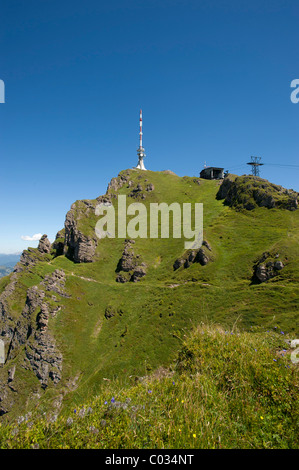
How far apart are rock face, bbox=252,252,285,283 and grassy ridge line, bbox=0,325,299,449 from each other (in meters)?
61.0

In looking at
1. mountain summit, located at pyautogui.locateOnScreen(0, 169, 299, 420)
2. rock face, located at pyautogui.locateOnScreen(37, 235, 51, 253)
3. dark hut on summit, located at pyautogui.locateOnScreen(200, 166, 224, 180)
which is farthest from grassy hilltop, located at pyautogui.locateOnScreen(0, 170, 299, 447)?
dark hut on summit, located at pyautogui.locateOnScreen(200, 166, 224, 180)

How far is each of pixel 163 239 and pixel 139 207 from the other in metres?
38.3

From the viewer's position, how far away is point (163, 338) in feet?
193

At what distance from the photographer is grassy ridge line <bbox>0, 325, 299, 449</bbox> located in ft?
12.9

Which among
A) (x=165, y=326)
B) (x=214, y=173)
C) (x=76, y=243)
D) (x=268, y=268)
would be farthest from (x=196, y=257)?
(x=214, y=173)

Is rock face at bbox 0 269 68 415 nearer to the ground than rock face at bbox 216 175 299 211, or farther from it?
nearer to the ground

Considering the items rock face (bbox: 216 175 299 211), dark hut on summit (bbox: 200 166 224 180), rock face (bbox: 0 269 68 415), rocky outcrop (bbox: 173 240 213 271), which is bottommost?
rock face (bbox: 0 269 68 415)

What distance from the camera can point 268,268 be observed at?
61.0 meters

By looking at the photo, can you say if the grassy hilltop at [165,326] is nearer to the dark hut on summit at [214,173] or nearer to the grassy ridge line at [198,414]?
the grassy ridge line at [198,414]

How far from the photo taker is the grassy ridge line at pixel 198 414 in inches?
155

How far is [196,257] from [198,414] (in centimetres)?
7935

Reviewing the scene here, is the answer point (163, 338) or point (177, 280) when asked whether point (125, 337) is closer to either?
Answer: point (163, 338)

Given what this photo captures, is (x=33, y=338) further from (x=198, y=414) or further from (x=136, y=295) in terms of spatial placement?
(x=198, y=414)

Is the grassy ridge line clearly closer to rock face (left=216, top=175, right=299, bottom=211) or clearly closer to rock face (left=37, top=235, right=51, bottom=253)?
rock face (left=216, top=175, right=299, bottom=211)
